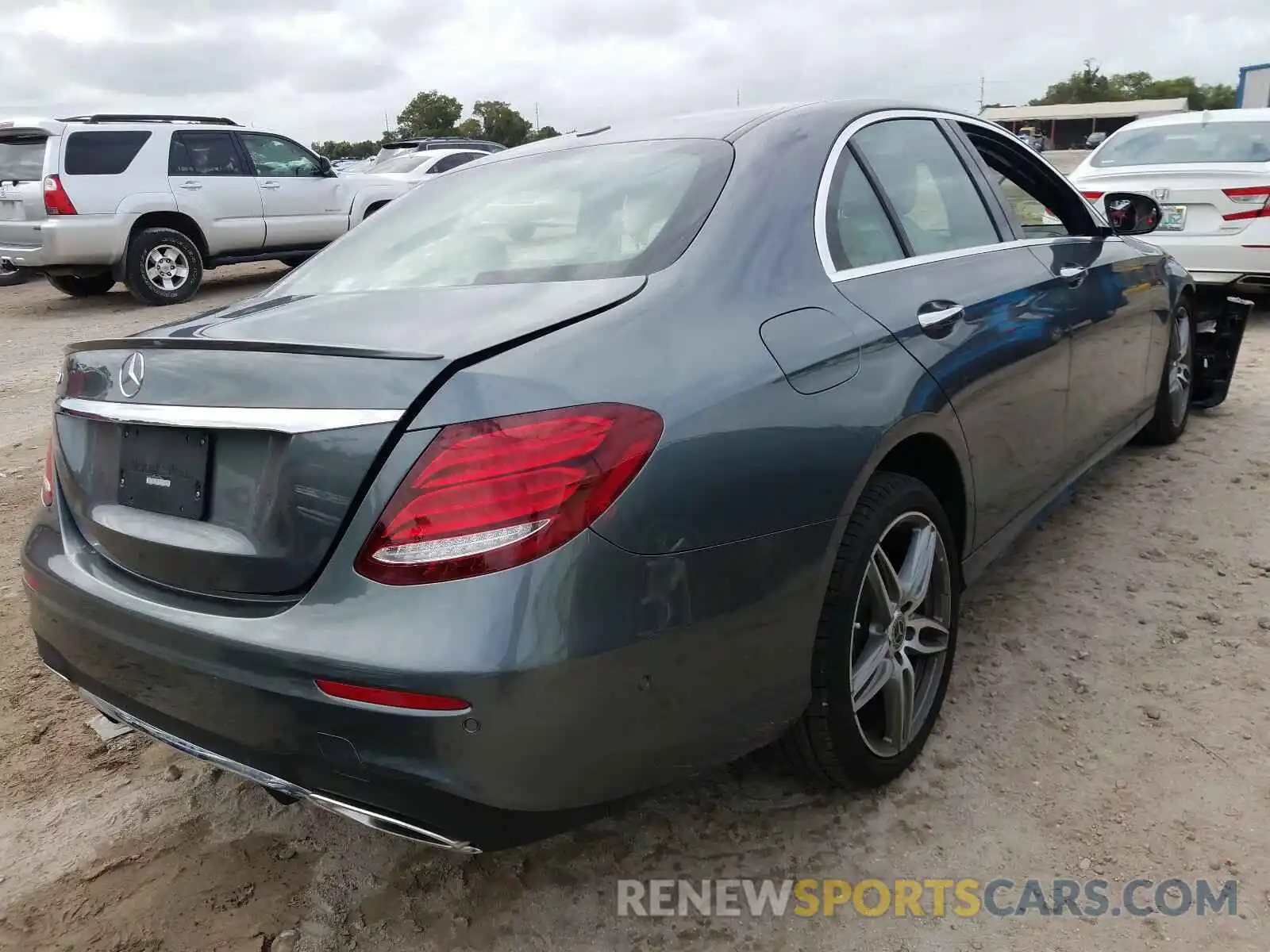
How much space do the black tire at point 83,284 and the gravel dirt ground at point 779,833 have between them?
9.24 m

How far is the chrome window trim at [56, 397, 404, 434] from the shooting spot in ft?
5.31

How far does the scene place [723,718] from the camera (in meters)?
1.84

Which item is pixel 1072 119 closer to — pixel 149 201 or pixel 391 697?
pixel 149 201

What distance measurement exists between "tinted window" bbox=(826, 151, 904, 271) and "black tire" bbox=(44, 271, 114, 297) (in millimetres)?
10407

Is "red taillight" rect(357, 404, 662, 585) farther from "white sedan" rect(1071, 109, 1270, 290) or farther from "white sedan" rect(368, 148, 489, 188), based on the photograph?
"white sedan" rect(368, 148, 489, 188)

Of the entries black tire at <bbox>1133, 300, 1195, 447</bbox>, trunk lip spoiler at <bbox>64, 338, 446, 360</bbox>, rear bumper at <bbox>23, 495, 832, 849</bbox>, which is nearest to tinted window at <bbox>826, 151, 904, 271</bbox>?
rear bumper at <bbox>23, 495, 832, 849</bbox>

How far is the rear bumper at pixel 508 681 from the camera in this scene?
1559 mm

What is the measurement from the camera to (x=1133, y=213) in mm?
4234

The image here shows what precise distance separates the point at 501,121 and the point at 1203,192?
72.6 m

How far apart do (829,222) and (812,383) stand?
0.53m

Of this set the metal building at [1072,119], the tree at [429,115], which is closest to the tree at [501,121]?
the tree at [429,115]

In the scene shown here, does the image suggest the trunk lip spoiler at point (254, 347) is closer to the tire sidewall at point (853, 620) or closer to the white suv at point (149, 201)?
the tire sidewall at point (853, 620)

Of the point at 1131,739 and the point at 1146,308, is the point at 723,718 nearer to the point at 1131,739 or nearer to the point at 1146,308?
the point at 1131,739

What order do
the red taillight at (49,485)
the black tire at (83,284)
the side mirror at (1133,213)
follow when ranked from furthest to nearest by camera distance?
1. the black tire at (83,284)
2. the side mirror at (1133,213)
3. the red taillight at (49,485)
